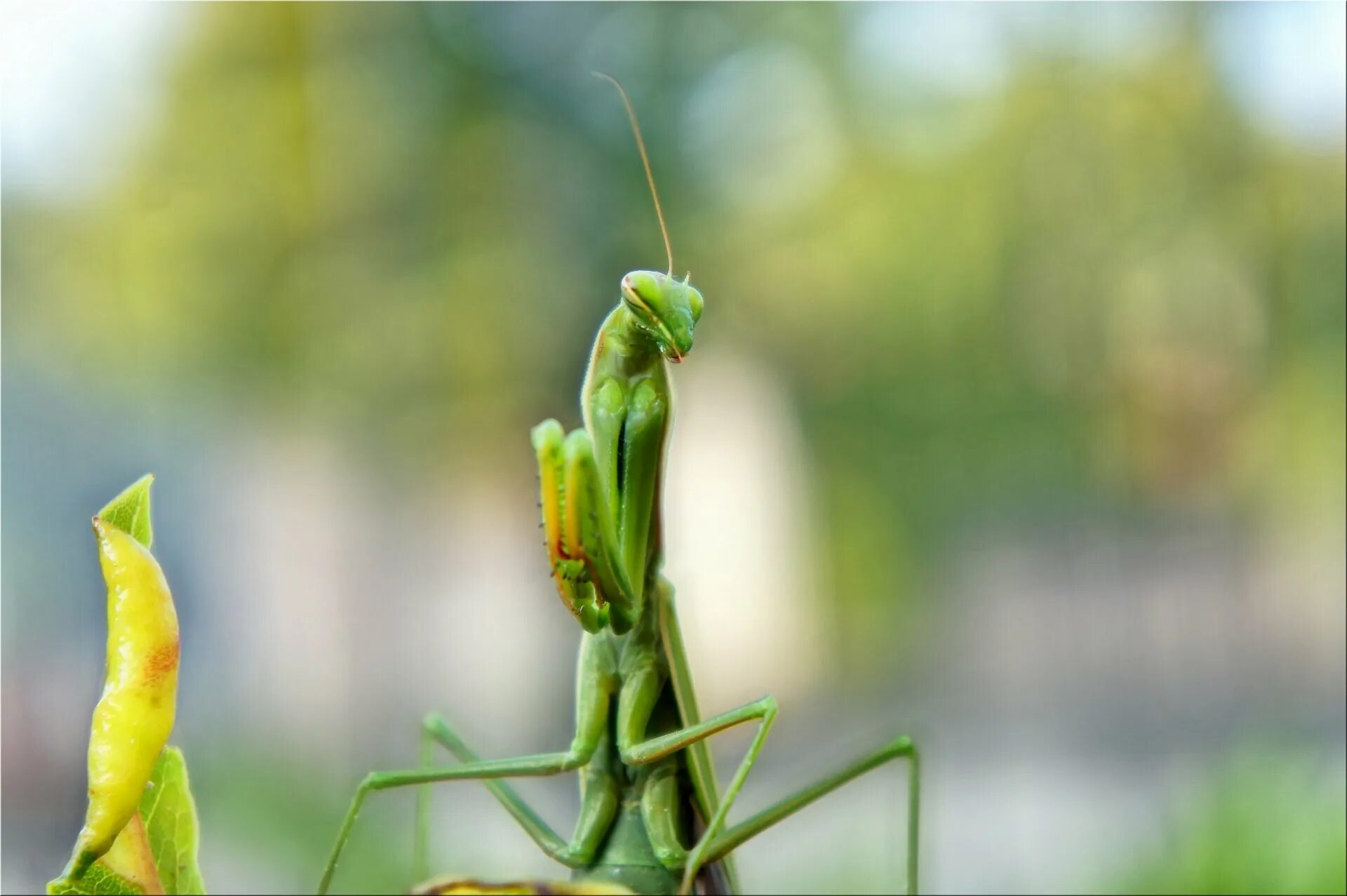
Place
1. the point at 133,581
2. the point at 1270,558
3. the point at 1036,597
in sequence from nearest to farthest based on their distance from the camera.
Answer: the point at 133,581 < the point at 1270,558 < the point at 1036,597

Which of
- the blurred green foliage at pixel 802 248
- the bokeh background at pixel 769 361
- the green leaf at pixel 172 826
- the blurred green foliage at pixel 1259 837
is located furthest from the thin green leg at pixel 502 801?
the blurred green foliage at pixel 802 248

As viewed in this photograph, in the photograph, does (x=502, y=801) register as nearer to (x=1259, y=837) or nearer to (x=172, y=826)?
(x=172, y=826)

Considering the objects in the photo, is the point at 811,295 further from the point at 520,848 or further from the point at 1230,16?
the point at 520,848

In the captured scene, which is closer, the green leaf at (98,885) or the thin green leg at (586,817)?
the green leaf at (98,885)

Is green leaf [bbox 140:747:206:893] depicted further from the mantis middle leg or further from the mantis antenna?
the mantis antenna

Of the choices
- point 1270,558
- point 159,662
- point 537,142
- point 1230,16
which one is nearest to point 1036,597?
point 1270,558

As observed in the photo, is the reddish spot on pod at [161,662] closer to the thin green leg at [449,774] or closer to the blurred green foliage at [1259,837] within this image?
the thin green leg at [449,774]

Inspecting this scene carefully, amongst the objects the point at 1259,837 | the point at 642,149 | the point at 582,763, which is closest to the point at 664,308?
the point at 642,149
